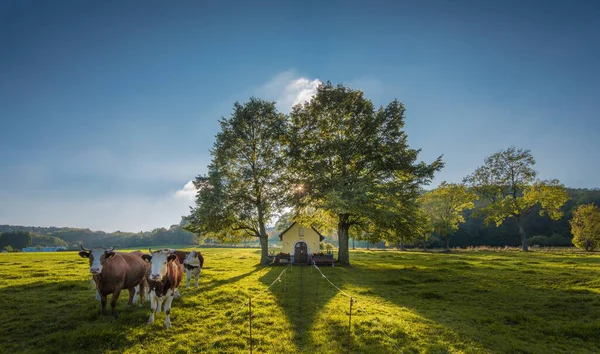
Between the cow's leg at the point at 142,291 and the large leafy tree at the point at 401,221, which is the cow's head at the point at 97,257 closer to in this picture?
the cow's leg at the point at 142,291

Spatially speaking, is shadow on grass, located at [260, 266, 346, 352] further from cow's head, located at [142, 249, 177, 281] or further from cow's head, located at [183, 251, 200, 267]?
cow's head, located at [183, 251, 200, 267]

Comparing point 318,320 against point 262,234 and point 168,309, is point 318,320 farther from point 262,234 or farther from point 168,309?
point 262,234

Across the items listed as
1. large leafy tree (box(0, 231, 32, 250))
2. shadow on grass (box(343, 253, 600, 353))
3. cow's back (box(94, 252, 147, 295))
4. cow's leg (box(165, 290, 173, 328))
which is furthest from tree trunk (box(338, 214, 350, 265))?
large leafy tree (box(0, 231, 32, 250))

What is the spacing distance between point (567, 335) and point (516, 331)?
1695 mm

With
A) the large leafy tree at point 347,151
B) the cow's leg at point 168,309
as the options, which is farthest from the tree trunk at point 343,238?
the cow's leg at point 168,309

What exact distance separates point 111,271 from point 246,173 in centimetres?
2000

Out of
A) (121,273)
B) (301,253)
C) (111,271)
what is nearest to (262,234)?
(301,253)

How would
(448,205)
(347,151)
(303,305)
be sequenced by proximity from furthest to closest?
(448,205) < (347,151) < (303,305)

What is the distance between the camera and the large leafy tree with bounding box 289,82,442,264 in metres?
27.1

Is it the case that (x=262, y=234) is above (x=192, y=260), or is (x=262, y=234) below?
above

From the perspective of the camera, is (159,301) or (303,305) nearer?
(159,301)

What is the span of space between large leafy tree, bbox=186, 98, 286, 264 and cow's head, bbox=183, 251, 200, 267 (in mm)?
11282

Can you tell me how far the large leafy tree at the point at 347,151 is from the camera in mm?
27141

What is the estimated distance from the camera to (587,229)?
51469 mm
